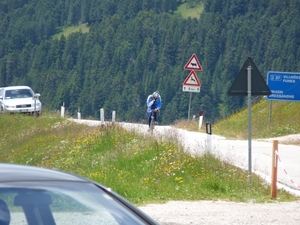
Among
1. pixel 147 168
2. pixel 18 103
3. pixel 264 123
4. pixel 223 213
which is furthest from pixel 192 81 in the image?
pixel 223 213

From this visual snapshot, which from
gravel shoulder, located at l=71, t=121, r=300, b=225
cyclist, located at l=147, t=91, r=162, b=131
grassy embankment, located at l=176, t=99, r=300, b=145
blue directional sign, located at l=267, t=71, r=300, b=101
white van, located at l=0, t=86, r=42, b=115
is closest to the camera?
gravel shoulder, located at l=71, t=121, r=300, b=225

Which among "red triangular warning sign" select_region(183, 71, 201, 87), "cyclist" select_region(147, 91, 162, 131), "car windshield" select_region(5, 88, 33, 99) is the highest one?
"red triangular warning sign" select_region(183, 71, 201, 87)

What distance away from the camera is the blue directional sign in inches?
1042

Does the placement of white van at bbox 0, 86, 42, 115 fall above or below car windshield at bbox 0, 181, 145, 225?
below

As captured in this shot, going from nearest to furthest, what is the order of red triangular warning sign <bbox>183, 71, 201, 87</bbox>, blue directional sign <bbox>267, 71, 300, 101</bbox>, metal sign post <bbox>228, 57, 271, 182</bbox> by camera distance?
1. metal sign post <bbox>228, 57, 271, 182</bbox>
2. blue directional sign <bbox>267, 71, 300, 101</bbox>
3. red triangular warning sign <bbox>183, 71, 201, 87</bbox>

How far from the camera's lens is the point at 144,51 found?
127 m

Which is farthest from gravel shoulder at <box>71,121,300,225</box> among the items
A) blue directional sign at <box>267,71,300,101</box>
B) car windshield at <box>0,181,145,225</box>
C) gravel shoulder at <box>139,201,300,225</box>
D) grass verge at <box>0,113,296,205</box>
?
blue directional sign at <box>267,71,300,101</box>

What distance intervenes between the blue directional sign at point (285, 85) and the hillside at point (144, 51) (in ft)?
207

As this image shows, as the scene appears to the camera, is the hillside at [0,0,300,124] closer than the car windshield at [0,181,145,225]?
No

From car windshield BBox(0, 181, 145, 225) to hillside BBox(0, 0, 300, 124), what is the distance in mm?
85207

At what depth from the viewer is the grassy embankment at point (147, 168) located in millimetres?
13445

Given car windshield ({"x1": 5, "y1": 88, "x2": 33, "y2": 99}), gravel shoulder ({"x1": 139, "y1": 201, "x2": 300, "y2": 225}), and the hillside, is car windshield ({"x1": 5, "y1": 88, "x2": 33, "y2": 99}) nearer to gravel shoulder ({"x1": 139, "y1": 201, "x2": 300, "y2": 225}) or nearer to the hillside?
gravel shoulder ({"x1": 139, "y1": 201, "x2": 300, "y2": 225})

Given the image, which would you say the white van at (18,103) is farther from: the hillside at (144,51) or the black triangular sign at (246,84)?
the hillside at (144,51)

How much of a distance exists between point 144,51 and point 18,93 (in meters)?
88.7
